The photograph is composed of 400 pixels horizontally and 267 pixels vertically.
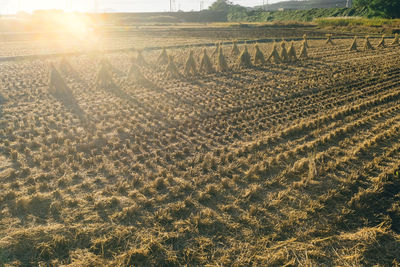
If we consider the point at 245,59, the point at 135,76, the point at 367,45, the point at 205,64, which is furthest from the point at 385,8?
the point at 135,76

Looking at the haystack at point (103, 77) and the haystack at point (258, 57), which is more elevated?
the haystack at point (258, 57)

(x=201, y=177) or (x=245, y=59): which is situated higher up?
(x=245, y=59)

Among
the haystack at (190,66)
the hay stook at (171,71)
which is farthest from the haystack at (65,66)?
the haystack at (190,66)

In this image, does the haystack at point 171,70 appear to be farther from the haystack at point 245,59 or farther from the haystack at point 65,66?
the haystack at point 65,66

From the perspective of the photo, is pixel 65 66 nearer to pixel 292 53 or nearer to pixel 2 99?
pixel 2 99

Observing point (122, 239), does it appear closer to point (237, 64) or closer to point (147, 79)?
point (147, 79)

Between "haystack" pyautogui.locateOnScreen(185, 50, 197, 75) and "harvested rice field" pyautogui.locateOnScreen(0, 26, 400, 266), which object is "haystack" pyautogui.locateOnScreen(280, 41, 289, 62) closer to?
"haystack" pyautogui.locateOnScreen(185, 50, 197, 75)

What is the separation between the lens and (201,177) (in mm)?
5699

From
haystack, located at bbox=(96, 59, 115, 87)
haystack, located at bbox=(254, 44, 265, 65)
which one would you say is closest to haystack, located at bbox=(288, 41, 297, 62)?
haystack, located at bbox=(254, 44, 265, 65)

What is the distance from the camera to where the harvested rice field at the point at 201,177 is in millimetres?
3934

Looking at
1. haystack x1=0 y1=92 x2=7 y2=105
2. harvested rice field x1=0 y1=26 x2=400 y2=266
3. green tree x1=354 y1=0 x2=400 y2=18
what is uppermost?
green tree x1=354 y1=0 x2=400 y2=18

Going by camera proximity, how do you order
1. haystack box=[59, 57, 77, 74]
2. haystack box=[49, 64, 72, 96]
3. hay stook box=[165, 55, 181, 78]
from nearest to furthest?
haystack box=[49, 64, 72, 96], hay stook box=[165, 55, 181, 78], haystack box=[59, 57, 77, 74]

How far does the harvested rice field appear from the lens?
3.93 m

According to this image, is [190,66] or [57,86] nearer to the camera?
[57,86]
